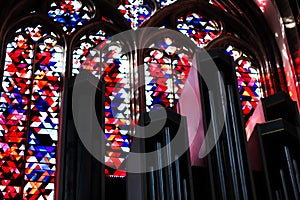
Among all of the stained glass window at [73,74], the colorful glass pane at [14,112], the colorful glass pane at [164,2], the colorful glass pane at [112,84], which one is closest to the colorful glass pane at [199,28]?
the stained glass window at [73,74]

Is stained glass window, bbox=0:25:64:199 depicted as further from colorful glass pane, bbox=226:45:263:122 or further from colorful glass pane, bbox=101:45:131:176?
colorful glass pane, bbox=226:45:263:122

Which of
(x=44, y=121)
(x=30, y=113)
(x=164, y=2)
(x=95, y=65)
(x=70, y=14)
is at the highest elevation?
(x=164, y=2)

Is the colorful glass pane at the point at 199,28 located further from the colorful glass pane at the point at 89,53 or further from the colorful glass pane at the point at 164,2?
the colorful glass pane at the point at 89,53

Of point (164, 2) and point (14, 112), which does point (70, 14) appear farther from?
point (14, 112)

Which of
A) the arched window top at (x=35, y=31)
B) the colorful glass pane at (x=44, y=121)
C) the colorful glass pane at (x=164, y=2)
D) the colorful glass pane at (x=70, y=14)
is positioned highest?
the colorful glass pane at (x=164, y=2)

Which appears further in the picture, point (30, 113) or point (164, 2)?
point (164, 2)

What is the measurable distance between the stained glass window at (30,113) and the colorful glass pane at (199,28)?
79.9 inches

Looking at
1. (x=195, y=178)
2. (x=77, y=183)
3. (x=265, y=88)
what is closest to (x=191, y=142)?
(x=195, y=178)

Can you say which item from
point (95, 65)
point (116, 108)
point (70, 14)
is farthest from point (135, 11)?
point (116, 108)

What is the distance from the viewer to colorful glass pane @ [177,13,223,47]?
12.3m

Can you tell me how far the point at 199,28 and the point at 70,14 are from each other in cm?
200

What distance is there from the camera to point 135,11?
1241 centimetres

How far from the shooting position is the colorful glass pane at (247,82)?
11484 millimetres

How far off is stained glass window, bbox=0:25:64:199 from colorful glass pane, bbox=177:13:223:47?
2029mm
